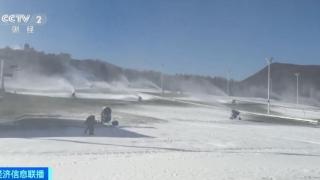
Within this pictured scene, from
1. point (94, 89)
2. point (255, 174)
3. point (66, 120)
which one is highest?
point (94, 89)

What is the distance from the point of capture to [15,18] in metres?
6.88

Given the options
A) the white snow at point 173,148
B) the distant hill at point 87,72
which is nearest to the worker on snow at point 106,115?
the white snow at point 173,148

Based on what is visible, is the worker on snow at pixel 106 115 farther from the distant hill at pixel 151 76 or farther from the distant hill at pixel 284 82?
the distant hill at pixel 284 82

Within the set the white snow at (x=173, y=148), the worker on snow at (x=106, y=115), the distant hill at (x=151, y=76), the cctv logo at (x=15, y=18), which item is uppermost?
the cctv logo at (x=15, y=18)

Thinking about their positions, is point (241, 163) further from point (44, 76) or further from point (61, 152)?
point (44, 76)

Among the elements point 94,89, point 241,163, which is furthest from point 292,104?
point 94,89

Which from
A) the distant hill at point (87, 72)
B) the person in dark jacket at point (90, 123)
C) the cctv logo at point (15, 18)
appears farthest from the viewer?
the person in dark jacket at point (90, 123)

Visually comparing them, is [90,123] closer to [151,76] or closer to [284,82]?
[151,76]

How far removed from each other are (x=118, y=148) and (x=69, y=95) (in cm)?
146

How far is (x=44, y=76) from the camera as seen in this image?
27.1 ft

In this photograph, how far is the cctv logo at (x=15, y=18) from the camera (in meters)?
6.85

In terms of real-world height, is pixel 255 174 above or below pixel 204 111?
below

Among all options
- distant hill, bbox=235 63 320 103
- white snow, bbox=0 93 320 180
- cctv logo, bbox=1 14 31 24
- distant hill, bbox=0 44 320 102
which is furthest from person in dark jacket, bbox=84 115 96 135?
distant hill, bbox=235 63 320 103

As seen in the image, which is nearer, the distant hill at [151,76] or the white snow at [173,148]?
the white snow at [173,148]
